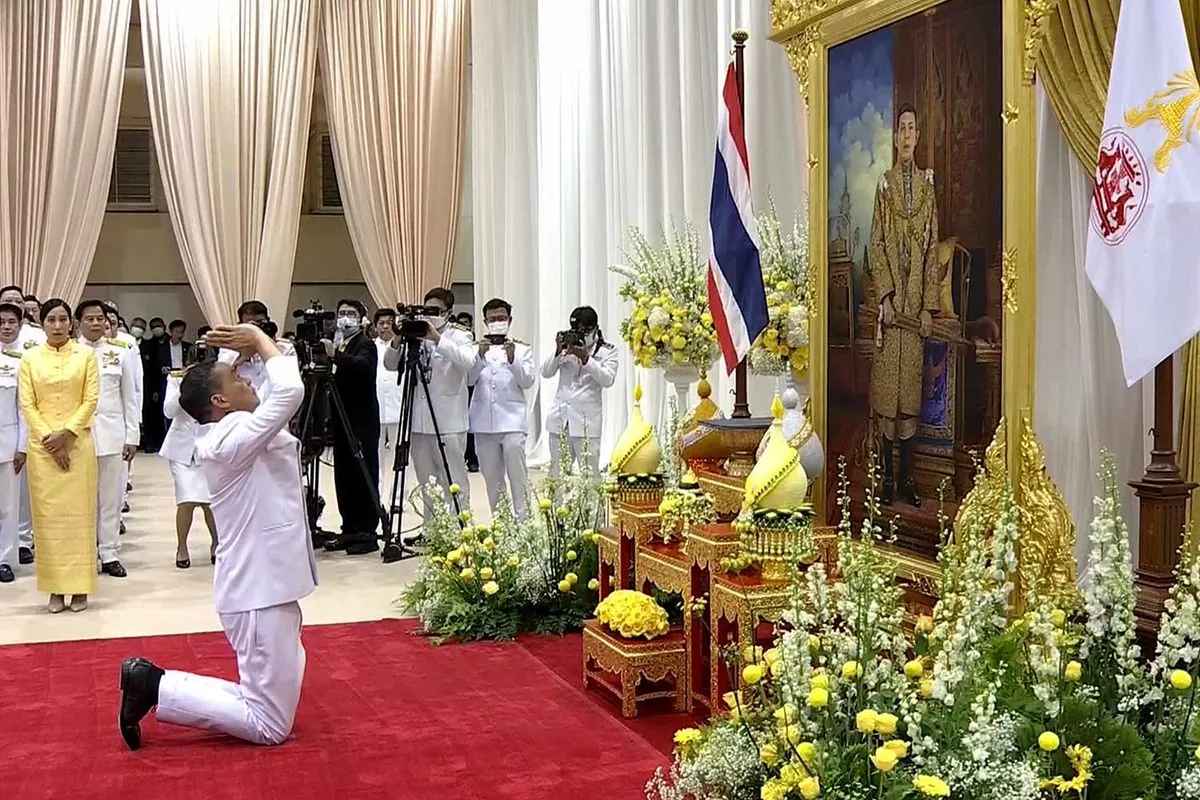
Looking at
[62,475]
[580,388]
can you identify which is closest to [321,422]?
[580,388]

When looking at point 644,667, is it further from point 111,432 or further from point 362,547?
point 111,432

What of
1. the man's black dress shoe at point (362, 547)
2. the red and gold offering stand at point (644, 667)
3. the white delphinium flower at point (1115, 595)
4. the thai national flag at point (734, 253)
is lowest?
the man's black dress shoe at point (362, 547)

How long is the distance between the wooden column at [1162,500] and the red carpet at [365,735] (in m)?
1.57

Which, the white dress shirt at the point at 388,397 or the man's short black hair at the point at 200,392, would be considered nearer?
the man's short black hair at the point at 200,392

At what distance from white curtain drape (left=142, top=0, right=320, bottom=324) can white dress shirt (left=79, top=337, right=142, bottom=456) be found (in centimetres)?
664

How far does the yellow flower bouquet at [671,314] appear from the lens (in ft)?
19.9

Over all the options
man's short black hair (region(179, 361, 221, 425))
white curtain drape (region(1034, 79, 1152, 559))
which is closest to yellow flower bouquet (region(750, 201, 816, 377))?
white curtain drape (region(1034, 79, 1152, 559))

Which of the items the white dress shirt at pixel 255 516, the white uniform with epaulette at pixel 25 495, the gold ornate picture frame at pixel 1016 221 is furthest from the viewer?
the white uniform with epaulette at pixel 25 495

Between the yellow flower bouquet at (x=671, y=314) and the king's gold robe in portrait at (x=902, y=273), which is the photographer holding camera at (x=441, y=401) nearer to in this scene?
the yellow flower bouquet at (x=671, y=314)

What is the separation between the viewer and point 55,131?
14.3 m

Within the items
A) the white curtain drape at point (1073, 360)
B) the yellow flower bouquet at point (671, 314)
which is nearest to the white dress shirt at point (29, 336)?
the yellow flower bouquet at point (671, 314)

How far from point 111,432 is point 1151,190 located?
19.8 ft

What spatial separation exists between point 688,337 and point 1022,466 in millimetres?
2049

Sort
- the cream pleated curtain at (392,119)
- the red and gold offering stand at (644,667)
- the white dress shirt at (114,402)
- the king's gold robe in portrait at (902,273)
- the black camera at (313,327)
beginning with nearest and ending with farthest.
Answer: the king's gold robe in portrait at (902,273), the red and gold offering stand at (644,667), the white dress shirt at (114,402), the black camera at (313,327), the cream pleated curtain at (392,119)
